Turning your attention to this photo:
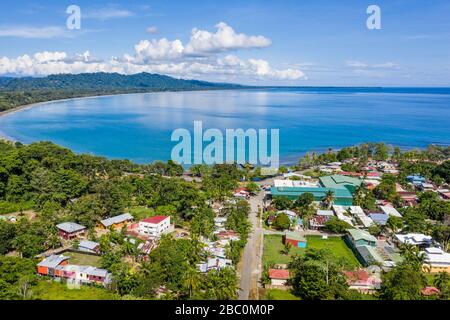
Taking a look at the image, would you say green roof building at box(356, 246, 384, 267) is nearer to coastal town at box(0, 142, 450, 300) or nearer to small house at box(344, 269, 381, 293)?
coastal town at box(0, 142, 450, 300)

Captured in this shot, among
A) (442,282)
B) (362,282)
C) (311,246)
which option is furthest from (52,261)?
(442,282)

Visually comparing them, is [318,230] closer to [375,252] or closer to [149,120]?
[375,252]

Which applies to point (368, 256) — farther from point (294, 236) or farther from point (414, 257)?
point (294, 236)

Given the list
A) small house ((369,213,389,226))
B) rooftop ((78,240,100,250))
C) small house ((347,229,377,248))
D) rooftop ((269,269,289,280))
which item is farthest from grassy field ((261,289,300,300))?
small house ((369,213,389,226))

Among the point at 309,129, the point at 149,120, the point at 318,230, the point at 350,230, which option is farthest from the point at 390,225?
the point at 149,120

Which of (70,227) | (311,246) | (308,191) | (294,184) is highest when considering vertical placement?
(294,184)

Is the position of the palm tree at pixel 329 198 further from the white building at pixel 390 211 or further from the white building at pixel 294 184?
the white building at pixel 390 211

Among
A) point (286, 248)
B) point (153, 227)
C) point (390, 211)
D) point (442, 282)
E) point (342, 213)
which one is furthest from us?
point (390, 211)
